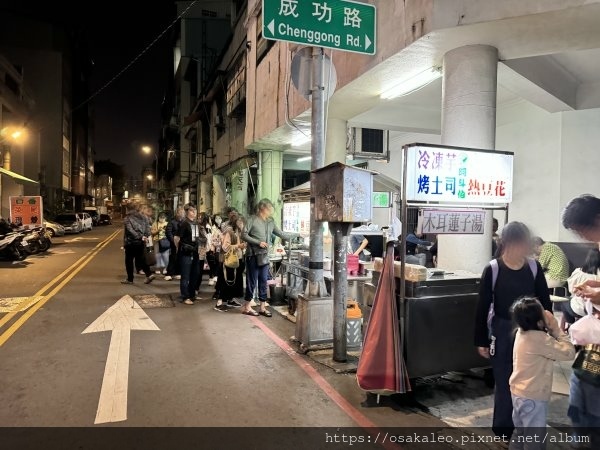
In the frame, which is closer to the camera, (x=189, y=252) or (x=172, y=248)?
(x=189, y=252)

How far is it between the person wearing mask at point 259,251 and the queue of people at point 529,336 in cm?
447

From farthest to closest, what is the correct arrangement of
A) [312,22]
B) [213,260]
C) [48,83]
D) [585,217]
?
[48,83] < [213,260] < [312,22] < [585,217]

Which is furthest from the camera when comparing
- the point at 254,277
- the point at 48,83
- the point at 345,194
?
the point at 48,83

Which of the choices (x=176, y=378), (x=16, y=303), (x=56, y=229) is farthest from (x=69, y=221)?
(x=176, y=378)

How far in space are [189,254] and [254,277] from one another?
5.74 ft

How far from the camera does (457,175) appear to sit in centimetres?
446

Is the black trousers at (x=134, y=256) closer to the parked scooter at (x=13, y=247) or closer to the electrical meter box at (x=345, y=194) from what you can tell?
the parked scooter at (x=13, y=247)

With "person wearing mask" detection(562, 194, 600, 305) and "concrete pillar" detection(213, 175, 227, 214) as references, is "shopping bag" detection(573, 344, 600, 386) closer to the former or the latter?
"person wearing mask" detection(562, 194, 600, 305)

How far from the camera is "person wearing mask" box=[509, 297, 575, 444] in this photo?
2.99 m

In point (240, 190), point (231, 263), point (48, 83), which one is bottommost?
point (231, 263)

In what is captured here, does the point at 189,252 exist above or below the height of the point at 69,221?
below

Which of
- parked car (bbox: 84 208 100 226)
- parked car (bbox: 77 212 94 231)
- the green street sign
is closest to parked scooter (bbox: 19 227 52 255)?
the green street sign

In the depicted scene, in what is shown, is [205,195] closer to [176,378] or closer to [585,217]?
[176,378]

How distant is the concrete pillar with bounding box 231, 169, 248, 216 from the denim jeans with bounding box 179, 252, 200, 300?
27.1ft
